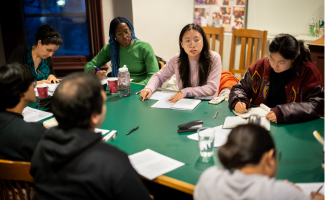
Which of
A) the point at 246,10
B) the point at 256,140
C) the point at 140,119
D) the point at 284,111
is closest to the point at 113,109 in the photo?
the point at 140,119

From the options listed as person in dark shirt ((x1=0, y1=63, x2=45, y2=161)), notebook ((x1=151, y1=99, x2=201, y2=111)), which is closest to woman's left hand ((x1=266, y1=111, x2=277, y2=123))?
notebook ((x1=151, y1=99, x2=201, y2=111))

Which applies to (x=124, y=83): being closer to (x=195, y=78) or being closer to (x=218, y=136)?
(x=195, y=78)

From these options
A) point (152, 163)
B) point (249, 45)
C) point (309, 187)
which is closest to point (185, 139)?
point (152, 163)

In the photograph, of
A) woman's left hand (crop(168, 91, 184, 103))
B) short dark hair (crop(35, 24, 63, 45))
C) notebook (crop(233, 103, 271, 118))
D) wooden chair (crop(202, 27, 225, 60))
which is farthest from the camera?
wooden chair (crop(202, 27, 225, 60))

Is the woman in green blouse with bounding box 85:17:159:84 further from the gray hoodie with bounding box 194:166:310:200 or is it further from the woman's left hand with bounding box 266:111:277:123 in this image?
the gray hoodie with bounding box 194:166:310:200

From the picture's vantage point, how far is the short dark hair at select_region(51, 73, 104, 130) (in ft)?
3.20

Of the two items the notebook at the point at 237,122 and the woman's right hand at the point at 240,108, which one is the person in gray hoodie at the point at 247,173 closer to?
the notebook at the point at 237,122

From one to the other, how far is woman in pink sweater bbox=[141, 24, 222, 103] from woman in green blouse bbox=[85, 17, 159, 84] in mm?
454

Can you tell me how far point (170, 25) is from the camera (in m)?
4.35

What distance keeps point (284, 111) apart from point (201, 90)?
76 centimetres

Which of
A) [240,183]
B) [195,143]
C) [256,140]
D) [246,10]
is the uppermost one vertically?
[246,10]

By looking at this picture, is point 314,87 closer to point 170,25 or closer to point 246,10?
point 246,10

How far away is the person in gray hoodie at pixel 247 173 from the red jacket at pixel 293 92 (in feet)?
2.72

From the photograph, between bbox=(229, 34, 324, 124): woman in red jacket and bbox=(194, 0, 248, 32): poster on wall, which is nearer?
bbox=(229, 34, 324, 124): woman in red jacket
